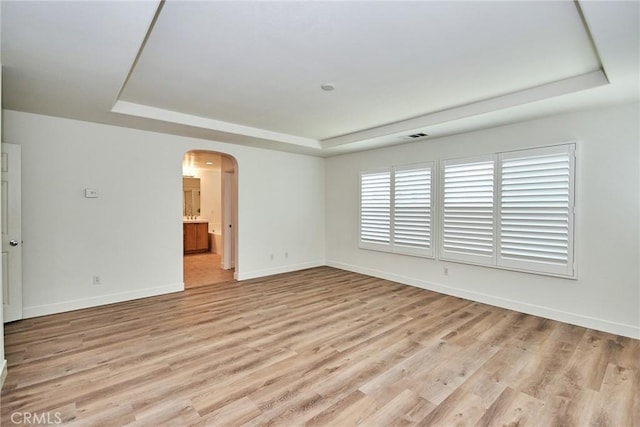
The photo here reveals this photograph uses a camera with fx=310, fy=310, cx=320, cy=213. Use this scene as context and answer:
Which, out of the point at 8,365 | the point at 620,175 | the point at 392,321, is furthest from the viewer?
the point at 392,321

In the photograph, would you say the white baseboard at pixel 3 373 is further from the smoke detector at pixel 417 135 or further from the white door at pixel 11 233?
the smoke detector at pixel 417 135

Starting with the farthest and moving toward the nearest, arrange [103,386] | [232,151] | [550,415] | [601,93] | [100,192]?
[232,151] < [100,192] < [601,93] < [103,386] < [550,415]

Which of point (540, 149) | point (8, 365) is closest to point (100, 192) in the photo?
point (8, 365)

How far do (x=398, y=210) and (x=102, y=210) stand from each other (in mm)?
4645

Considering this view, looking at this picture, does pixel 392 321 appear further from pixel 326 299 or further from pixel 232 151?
pixel 232 151

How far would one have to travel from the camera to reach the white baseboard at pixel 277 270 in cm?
582

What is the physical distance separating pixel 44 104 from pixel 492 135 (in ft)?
18.3

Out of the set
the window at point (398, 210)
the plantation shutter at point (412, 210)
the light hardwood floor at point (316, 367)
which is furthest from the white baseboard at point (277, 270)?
the plantation shutter at point (412, 210)

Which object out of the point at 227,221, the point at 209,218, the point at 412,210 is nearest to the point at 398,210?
the point at 412,210

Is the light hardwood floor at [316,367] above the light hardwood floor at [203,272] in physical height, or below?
below

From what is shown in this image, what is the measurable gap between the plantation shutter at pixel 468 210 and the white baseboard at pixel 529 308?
20.2 inches

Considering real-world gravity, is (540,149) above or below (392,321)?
above

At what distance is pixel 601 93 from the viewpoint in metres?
3.08

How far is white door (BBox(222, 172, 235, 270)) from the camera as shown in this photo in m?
6.69
